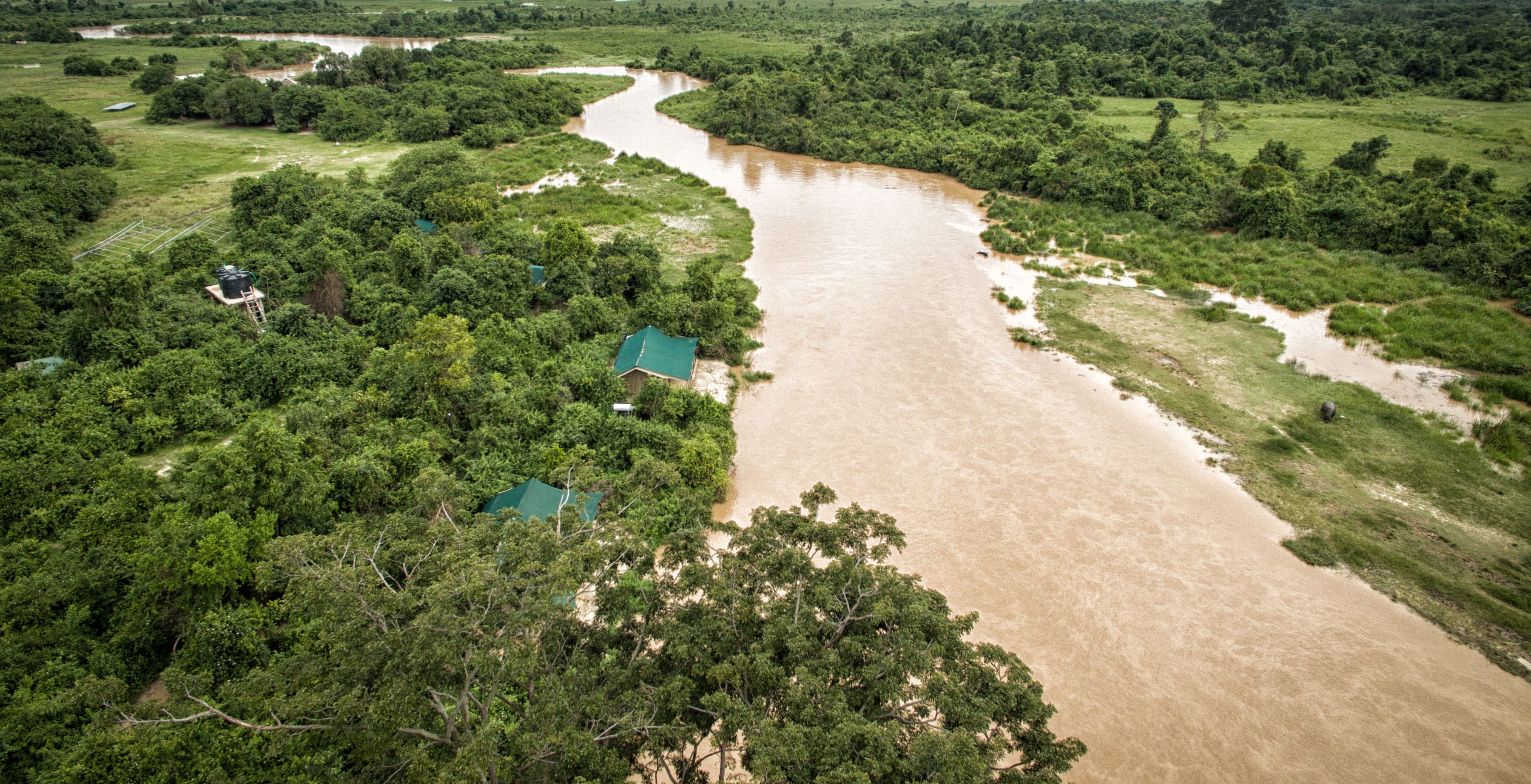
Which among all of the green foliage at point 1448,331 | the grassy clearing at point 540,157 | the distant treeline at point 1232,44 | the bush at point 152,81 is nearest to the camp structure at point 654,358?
the grassy clearing at point 540,157

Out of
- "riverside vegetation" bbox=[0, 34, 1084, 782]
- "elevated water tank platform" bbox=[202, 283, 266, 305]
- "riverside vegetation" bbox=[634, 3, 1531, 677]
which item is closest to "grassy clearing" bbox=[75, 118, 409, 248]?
"riverside vegetation" bbox=[0, 34, 1084, 782]

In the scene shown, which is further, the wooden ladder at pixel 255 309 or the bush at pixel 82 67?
the bush at pixel 82 67

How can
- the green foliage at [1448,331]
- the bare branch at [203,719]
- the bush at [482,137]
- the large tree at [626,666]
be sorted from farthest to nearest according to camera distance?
the bush at [482,137]
the green foliage at [1448,331]
the large tree at [626,666]
the bare branch at [203,719]

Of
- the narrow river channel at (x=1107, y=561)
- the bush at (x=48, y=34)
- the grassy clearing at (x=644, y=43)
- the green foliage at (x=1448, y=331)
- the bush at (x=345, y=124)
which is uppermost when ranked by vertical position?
the grassy clearing at (x=644, y=43)

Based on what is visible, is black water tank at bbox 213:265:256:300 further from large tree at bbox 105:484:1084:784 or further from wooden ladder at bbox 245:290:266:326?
large tree at bbox 105:484:1084:784

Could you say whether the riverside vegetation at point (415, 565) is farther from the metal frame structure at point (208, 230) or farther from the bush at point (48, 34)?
the bush at point (48, 34)

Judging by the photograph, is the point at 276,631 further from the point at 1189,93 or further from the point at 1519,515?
the point at 1189,93

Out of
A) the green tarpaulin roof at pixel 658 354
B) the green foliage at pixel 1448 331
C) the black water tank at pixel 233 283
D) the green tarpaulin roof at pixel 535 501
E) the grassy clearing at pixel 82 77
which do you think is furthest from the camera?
the grassy clearing at pixel 82 77

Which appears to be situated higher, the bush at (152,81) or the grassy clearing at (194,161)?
the bush at (152,81)

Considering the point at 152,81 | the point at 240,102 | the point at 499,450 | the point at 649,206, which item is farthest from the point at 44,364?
the point at 152,81
